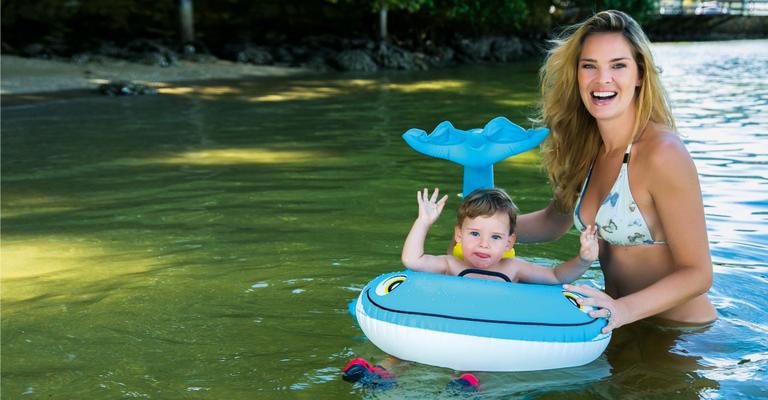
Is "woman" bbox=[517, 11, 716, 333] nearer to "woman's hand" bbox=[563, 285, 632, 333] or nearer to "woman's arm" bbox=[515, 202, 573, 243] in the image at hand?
"woman's hand" bbox=[563, 285, 632, 333]

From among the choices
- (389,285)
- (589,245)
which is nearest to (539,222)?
(589,245)

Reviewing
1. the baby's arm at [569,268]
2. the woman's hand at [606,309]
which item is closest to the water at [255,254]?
the woman's hand at [606,309]

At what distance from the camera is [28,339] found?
443cm

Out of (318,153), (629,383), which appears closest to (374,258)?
(629,383)

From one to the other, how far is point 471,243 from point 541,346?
0.62 meters

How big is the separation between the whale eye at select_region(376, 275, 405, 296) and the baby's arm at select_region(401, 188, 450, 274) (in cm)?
16

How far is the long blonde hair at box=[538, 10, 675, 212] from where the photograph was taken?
12.6 feet

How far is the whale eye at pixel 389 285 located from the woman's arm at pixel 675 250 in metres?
0.67

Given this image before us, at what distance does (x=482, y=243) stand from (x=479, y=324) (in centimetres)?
54

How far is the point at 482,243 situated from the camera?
3990 mm

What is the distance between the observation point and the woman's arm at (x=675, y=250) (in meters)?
3.62

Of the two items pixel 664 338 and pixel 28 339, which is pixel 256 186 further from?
pixel 664 338

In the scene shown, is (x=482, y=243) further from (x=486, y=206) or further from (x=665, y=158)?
(x=665, y=158)

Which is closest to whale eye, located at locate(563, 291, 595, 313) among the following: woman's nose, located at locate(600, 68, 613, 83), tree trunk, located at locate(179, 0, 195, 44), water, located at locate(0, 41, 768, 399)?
water, located at locate(0, 41, 768, 399)
